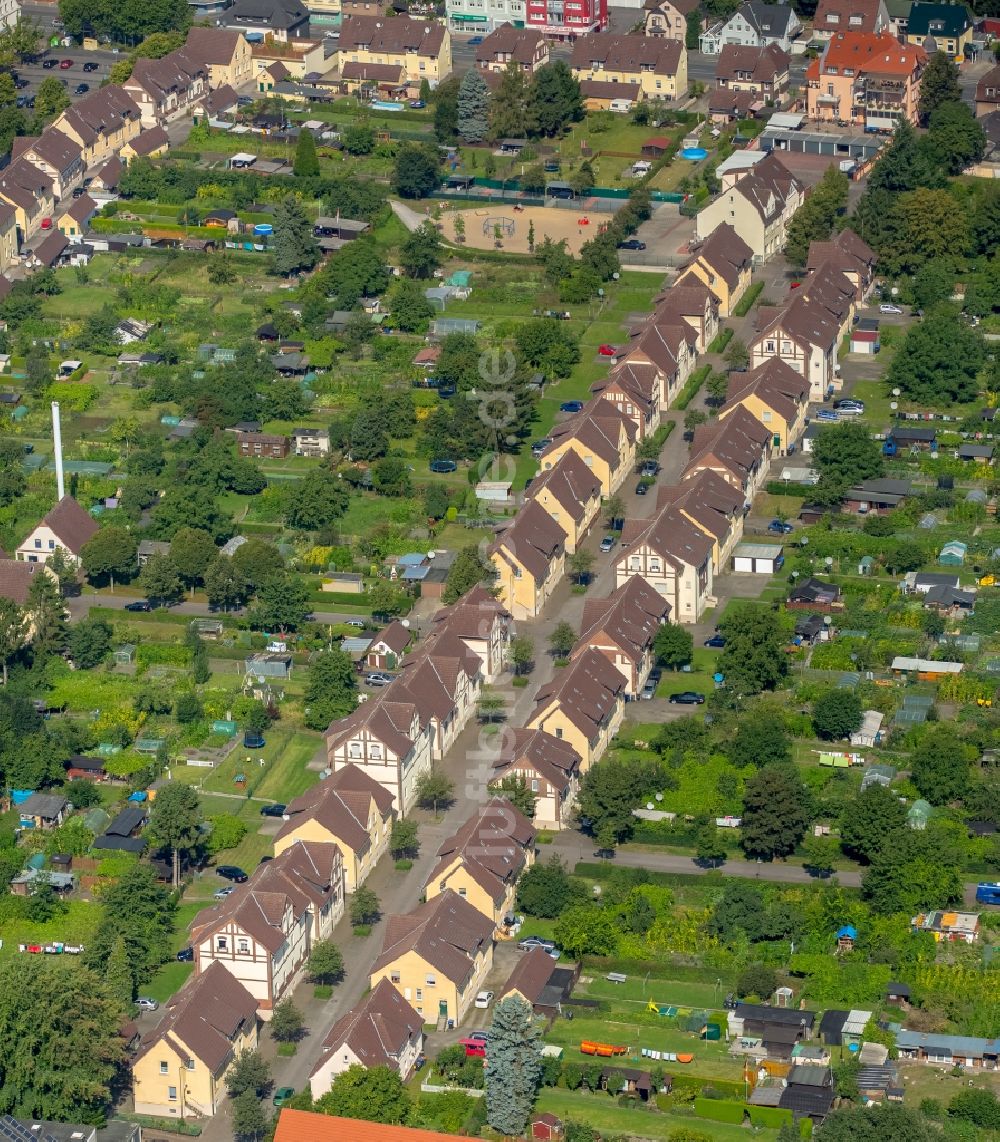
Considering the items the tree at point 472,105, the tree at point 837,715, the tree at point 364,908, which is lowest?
the tree at point 364,908

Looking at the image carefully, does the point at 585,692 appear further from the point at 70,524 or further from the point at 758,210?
the point at 758,210

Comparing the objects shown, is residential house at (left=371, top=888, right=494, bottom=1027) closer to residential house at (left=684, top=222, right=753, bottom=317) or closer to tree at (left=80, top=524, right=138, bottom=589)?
tree at (left=80, top=524, right=138, bottom=589)

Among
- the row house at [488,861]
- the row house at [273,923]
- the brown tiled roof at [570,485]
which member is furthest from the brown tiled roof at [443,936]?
the brown tiled roof at [570,485]

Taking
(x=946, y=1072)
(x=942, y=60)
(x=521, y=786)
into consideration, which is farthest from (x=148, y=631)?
(x=942, y=60)

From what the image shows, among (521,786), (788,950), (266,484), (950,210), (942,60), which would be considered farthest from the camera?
(942,60)

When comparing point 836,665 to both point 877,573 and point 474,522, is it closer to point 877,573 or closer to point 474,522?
point 877,573

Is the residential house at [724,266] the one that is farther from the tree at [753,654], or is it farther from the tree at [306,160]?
the tree at [753,654]

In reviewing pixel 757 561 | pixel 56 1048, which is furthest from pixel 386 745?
pixel 757 561
